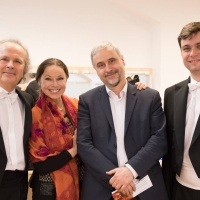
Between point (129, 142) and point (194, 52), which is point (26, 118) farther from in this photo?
point (194, 52)

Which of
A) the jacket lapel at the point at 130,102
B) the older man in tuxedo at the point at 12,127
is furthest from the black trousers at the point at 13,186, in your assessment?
the jacket lapel at the point at 130,102

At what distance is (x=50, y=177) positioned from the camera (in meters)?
1.82

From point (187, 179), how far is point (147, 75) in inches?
99.3

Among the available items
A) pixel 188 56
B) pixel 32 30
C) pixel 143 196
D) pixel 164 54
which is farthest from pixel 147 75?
pixel 143 196

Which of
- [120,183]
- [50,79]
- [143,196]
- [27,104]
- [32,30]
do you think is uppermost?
[32,30]

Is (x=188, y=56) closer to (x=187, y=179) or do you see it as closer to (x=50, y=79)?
(x=187, y=179)

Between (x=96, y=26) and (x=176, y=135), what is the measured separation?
2677 millimetres

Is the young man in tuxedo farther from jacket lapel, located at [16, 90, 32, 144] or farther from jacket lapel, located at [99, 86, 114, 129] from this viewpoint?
jacket lapel, located at [16, 90, 32, 144]

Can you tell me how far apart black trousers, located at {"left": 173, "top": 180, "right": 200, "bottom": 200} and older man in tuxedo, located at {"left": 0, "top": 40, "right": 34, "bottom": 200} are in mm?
1080

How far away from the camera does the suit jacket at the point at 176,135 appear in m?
1.59

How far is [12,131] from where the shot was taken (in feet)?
5.65

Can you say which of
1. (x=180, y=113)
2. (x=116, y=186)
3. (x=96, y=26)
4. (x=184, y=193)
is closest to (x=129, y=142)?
(x=116, y=186)

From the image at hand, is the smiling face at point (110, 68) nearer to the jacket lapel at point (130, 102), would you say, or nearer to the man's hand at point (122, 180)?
the jacket lapel at point (130, 102)

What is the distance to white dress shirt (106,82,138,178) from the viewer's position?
1679mm
